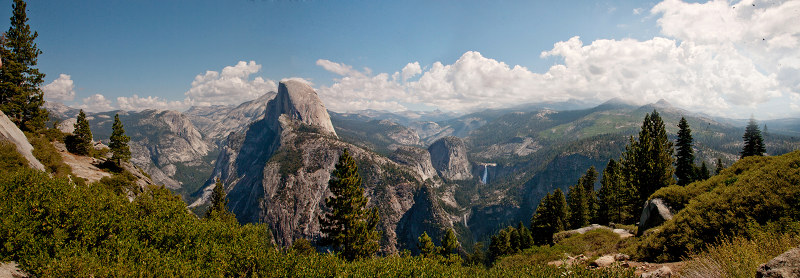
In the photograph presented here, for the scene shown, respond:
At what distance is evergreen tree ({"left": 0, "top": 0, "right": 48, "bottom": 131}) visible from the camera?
37.0m

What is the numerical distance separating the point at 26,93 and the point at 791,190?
73.2m

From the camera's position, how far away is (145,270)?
10.5m

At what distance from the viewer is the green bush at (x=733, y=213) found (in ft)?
39.8

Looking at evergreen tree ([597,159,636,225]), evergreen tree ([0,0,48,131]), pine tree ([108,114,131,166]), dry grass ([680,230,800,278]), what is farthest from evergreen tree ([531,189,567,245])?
evergreen tree ([0,0,48,131])

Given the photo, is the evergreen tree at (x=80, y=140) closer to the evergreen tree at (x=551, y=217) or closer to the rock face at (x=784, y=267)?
the rock face at (x=784, y=267)

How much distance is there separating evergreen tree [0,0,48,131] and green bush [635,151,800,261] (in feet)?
215

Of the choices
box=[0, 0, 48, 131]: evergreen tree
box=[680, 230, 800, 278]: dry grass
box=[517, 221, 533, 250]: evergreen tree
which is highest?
box=[0, 0, 48, 131]: evergreen tree

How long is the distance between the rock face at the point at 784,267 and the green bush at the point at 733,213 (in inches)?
252

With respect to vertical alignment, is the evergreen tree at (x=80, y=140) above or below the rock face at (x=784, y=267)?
above

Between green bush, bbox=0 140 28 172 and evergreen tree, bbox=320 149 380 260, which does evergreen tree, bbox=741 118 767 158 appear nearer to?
evergreen tree, bbox=320 149 380 260

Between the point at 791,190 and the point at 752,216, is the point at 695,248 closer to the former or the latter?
the point at 752,216

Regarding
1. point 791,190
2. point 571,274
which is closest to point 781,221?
point 791,190

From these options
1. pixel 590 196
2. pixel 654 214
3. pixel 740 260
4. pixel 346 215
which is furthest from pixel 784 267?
pixel 590 196

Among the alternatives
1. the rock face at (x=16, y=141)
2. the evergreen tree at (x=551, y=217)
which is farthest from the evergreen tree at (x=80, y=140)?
the evergreen tree at (x=551, y=217)
